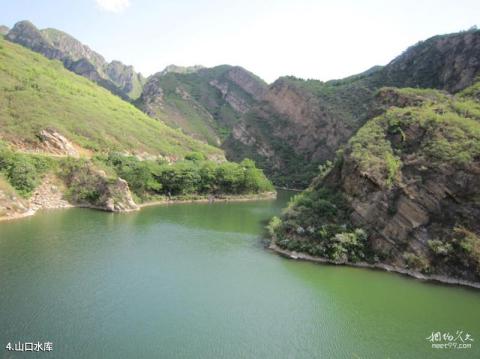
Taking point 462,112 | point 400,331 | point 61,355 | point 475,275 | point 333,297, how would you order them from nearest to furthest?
point 61,355
point 400,331
point 333,297
point 475,275
point 462,112

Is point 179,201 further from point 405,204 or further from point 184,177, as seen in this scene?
point 405,204

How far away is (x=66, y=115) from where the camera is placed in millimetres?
72562

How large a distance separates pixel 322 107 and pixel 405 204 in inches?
3595

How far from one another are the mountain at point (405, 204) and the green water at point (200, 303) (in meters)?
2.36

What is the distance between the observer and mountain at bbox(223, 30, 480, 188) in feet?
306

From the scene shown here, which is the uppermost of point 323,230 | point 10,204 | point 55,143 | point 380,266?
point 55,143

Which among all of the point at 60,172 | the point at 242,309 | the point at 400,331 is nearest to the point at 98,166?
the point at 60,172

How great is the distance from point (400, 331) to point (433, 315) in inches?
154

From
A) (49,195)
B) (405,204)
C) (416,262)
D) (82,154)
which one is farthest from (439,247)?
(82,154)

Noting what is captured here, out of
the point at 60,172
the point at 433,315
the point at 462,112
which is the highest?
the point at 462,112

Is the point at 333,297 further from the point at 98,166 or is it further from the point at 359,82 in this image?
the point at 359,82

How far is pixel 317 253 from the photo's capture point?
34.9 meters

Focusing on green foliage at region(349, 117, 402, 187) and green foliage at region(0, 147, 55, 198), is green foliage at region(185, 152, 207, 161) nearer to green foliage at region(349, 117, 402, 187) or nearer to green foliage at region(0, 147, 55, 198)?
green foliage at region(0, 147, 55, 198)

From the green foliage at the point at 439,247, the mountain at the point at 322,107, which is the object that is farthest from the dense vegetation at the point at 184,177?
the green foliage at the point at 439,247
